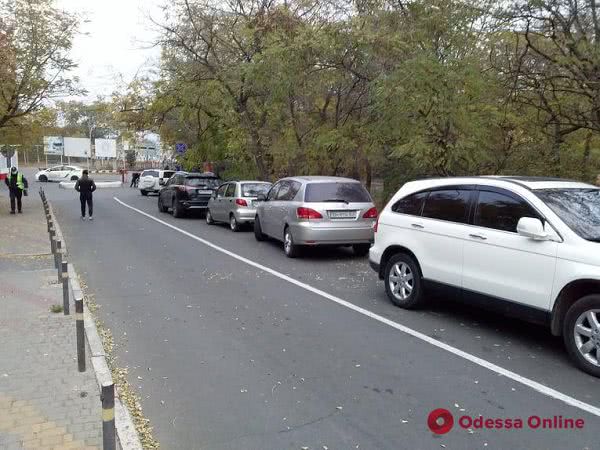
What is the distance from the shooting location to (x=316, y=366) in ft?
16.8

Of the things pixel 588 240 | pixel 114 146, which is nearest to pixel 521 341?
pixel 588 240

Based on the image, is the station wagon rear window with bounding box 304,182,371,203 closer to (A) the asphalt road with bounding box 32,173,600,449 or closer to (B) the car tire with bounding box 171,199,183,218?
(A) the asphalt road with bounding box 32,173,600,449

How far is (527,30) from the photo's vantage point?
10742 mm

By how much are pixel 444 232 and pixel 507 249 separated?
36.7 inches

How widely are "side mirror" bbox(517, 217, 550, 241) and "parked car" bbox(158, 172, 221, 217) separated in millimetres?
15060

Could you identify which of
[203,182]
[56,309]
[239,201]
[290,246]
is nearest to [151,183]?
[203,182]

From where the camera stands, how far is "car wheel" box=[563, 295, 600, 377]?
4.75m

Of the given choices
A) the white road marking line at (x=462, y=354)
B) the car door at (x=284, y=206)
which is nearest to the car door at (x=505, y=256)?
the white road marking line at (x=462, y=354)

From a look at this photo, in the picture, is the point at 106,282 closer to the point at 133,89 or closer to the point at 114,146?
the point at 133,89

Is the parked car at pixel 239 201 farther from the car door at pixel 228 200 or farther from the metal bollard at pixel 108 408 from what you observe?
the metal bollard at pixel 108 408

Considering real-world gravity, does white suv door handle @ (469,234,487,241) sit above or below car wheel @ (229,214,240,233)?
above

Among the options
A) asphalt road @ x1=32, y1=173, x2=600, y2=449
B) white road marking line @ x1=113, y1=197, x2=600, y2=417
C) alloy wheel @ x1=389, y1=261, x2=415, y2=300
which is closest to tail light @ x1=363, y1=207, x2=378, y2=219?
asphalt road @ x1=32, y1=173, x2=600, y2=449

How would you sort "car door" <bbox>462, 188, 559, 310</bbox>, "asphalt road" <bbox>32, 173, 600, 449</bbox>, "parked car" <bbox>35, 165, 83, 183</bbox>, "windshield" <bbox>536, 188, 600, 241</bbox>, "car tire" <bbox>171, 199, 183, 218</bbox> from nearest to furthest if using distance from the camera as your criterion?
1. "asphalt road" <bbox>32, 173, 600, 449</bbox>
2. "windshield" <bbox>536, 188, 600, 241</bbox>
3. "car door" <bbox>462, 188, 559, 310</bbox>
4. "car tire" <bbox>171, 199, 183, 218</bbox>
5. "parked car" <bbox>35, 165, 83, 183</bbox>

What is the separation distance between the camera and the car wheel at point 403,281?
687cm
